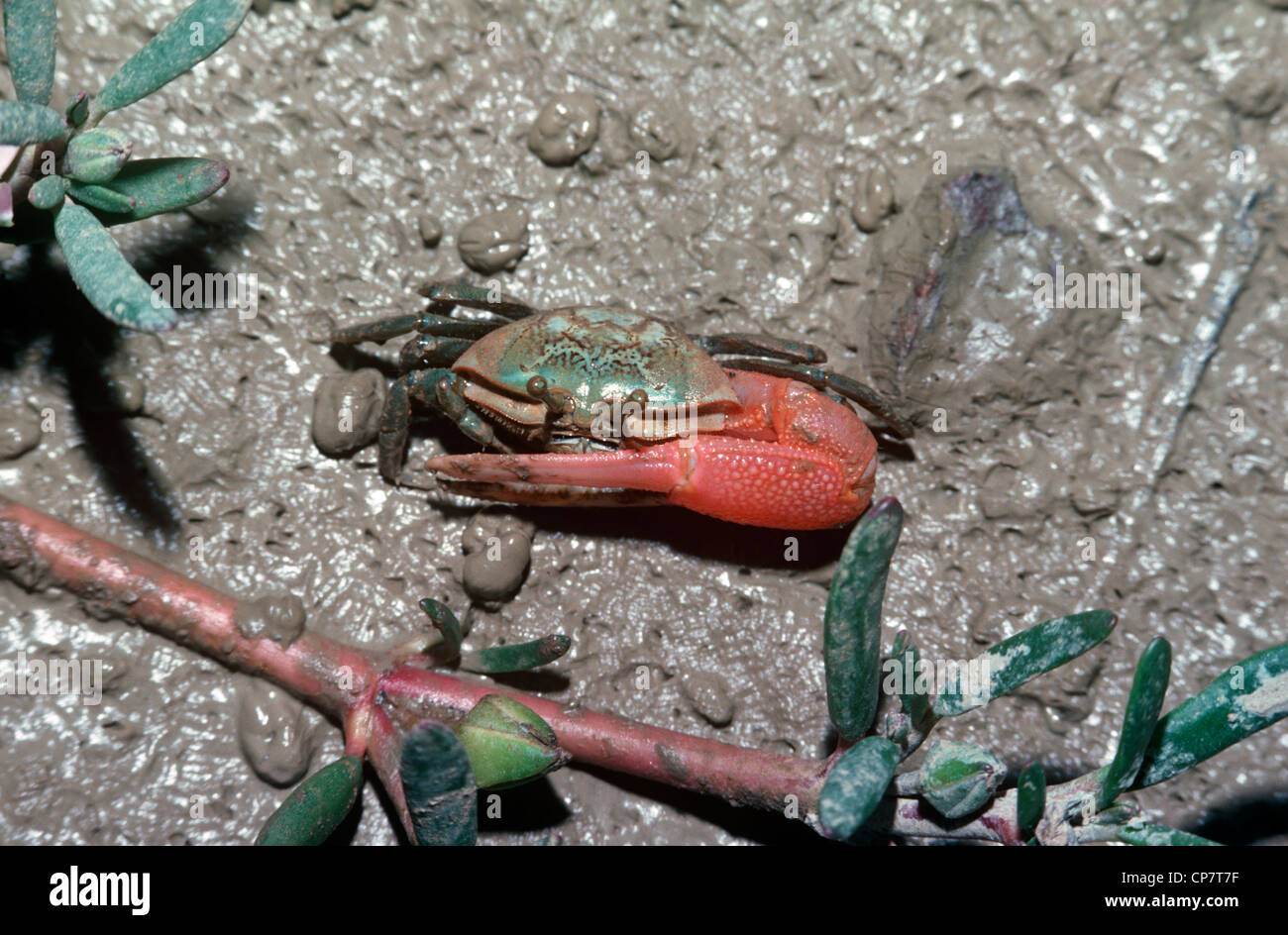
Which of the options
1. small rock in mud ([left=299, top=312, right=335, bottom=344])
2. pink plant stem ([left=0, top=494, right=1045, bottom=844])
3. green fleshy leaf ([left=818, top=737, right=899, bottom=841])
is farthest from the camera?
small rock in mud ([left=299, top=312, right=335, bottom=344])

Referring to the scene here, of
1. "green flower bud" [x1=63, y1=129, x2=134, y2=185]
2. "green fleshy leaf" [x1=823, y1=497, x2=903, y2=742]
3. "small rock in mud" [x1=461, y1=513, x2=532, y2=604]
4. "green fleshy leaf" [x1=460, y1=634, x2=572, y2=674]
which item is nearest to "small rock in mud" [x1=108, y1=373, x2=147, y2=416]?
"green flower bud" [x1=63, y1=129, x2=134, y2=185]

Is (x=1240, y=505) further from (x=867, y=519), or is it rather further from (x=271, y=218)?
(x=271, y=218)

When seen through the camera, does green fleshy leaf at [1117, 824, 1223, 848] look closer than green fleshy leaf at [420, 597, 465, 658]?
Answer: Yes

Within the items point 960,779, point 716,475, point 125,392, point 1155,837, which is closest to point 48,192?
point 125,392

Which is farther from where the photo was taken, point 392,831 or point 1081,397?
point 1081,397

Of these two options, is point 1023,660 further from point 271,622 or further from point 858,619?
point 271,622

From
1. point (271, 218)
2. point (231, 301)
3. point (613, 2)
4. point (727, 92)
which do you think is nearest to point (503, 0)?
point (613, 2)

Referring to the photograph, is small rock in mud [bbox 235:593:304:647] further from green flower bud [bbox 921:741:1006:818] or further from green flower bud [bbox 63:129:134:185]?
green flower bud [bbox 921:741:1006:818]
